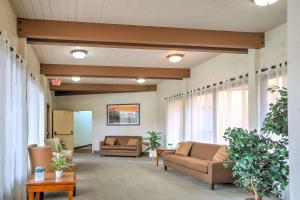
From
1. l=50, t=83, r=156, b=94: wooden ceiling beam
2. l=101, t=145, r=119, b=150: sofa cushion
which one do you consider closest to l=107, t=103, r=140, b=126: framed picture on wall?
l=50, t=83, r=156, b=94: wooden ceiling beam

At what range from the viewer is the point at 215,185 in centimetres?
625

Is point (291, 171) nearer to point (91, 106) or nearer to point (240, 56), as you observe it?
point (240, 56)

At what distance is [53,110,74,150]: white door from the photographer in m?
12.1

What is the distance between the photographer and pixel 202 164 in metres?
6.23

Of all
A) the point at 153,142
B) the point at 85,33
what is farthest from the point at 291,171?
the point at 153,142

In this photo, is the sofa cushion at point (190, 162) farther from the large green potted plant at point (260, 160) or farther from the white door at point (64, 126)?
the white door at point (64, 126)

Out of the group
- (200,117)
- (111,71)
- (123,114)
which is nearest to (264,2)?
(200,117)

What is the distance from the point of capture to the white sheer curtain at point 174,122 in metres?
9.52

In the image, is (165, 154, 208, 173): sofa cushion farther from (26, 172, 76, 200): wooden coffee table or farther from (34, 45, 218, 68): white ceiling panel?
(26, 172, 76, 200): wooden coffee table

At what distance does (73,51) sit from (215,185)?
3864mm

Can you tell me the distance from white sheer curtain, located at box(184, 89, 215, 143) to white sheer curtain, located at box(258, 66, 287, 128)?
78.2 inches

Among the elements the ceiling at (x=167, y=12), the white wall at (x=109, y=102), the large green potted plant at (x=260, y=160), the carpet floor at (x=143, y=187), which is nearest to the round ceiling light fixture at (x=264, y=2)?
the ceiling at (x=167, y=12)

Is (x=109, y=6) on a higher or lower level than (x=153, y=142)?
higher

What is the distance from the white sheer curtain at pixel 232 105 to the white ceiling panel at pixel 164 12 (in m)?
1.47
